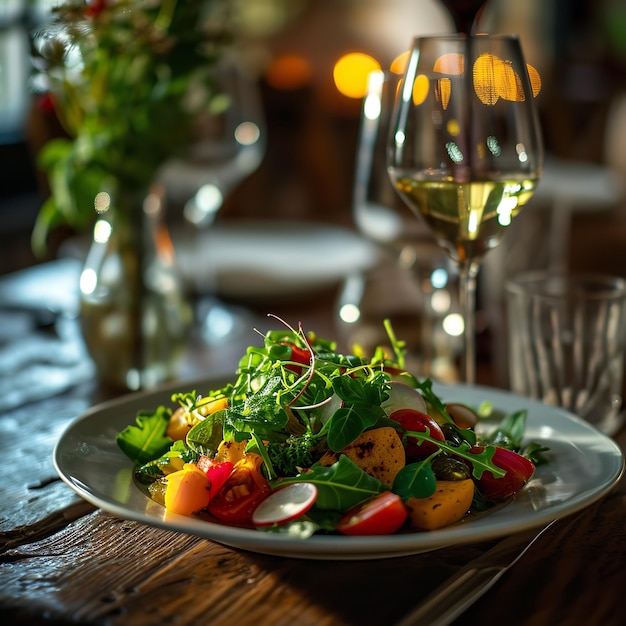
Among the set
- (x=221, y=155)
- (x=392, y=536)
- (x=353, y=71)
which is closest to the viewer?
(x=392, y=536)

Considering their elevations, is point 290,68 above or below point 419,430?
above

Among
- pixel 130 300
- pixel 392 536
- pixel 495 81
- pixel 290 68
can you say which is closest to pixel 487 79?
pixel 495 81

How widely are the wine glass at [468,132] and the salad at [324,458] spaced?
0.68 ft

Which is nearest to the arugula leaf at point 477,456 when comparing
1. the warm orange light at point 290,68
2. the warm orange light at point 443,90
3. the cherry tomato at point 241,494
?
the cherry tomato at point 241,494

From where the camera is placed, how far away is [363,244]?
1863 millimetres

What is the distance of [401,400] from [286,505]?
0.45ft

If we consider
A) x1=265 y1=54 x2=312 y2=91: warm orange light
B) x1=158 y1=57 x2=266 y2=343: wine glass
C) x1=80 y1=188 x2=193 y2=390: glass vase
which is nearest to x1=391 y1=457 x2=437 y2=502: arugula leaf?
x1=80 y1=188 x2=193 y2=390: glass vase

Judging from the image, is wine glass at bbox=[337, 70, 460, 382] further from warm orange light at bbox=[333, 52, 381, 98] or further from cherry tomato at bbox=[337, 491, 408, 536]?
warm orange light at bbox=[333, 52, 381, 98]

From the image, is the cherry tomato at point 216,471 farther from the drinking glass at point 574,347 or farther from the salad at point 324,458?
the drinking glass at point 574,347

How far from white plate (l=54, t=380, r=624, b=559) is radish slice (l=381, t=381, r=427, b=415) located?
0.33ft

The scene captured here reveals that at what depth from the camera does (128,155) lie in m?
1.18

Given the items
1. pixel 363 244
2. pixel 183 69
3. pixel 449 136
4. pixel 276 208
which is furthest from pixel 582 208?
pixel 449 136

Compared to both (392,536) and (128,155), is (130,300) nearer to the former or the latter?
(128,155)

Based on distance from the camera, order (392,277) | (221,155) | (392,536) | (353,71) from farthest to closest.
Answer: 1. (353,71)
2. (221,155)
3. (392,277)
4. (392,536)
